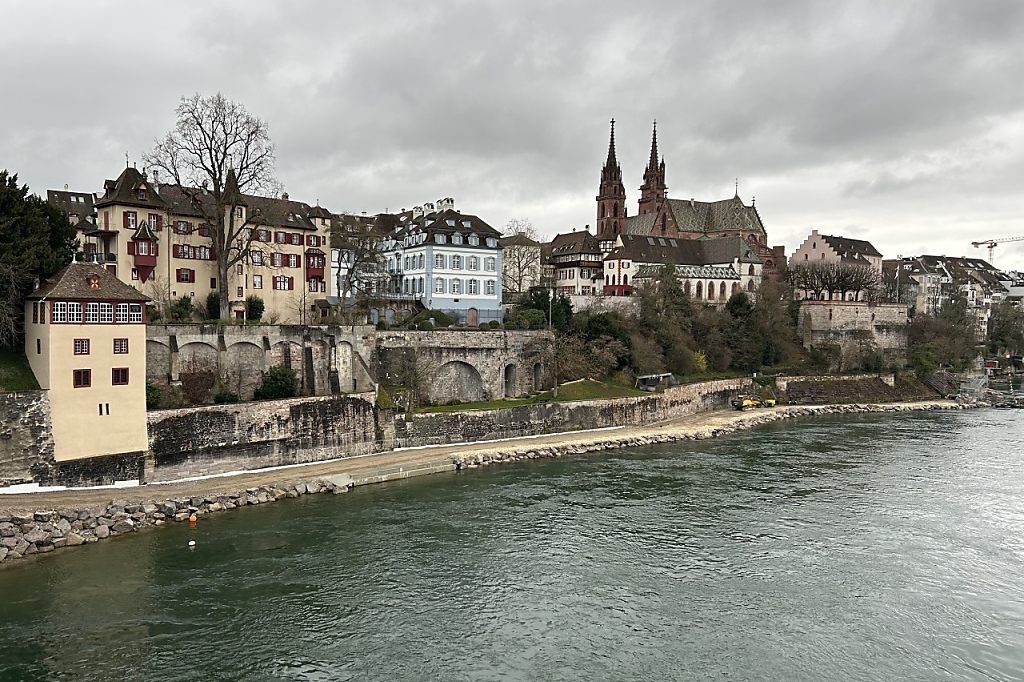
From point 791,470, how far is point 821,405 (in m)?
20.1

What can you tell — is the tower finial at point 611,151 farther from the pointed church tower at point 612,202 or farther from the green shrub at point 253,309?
the green shrub at point 253,309

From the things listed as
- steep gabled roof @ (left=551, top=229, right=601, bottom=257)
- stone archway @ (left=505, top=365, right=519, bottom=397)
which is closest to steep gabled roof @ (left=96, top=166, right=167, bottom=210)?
stone archway @ (left=505, top=365, right=519, bottom=397)

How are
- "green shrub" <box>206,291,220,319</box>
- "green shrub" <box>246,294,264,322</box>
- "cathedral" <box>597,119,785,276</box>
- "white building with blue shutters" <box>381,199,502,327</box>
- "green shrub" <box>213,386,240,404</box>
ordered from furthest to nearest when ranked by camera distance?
"cathedral" <box>597,119,785,276</box>
"white building with blue shutters" <box>381,199,502,327</box>
"green shrub" <box>246,294,264,322</box>
"green shrub" <box>206,291,220,319</box>
"green shrub" <box>213,386,240,404</box>

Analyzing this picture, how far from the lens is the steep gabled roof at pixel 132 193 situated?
32125mm

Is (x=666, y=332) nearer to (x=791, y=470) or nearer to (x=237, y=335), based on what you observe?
(x=791, y=470)

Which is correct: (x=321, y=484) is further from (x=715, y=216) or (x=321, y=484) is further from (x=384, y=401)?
(x=715, y=216)

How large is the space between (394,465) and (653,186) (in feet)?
193

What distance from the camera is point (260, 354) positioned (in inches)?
1216

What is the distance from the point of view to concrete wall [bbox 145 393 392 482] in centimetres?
2475

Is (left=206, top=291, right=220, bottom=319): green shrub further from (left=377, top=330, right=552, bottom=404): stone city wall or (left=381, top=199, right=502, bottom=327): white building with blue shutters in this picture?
(left=381, top=199, right=502, bottom=327): white building with blue shutters

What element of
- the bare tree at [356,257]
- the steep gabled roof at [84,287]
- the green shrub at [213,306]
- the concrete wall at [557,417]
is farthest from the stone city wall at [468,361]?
the steep gabled roof at [84,287]

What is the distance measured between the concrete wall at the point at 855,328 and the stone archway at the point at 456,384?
108 ft

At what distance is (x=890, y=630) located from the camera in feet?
52.4

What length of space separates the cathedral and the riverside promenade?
32865mm
